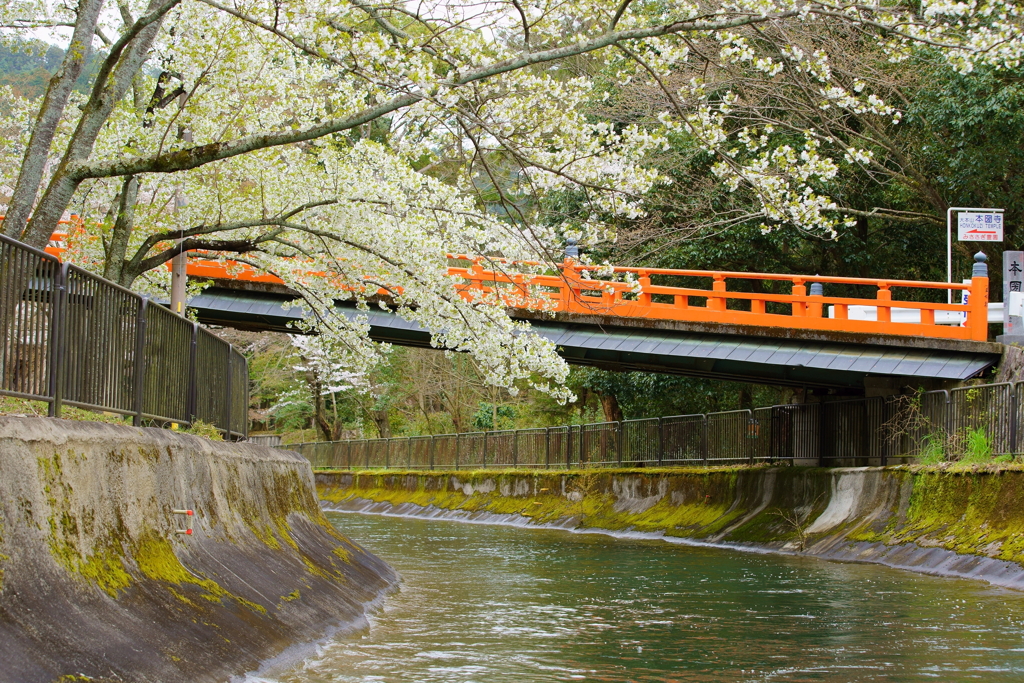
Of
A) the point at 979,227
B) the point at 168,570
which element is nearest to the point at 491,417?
the point at 979,227

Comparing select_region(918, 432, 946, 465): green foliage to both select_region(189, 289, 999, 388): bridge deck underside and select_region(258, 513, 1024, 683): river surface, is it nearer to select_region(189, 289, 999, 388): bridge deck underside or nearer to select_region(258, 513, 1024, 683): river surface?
select_region(258, 513, 1024, 683): river surface

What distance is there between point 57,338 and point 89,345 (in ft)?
2.27

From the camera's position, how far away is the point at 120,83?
12.8 meters

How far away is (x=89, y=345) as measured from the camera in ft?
24.0

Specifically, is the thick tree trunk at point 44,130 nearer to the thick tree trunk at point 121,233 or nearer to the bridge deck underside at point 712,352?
the thick tree trunk at point 121,233

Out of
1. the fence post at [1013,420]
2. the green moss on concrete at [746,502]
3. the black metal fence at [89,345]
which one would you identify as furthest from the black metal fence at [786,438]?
the black metal fence at [89,345]

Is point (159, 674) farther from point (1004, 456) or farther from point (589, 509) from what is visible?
point (589, 509)

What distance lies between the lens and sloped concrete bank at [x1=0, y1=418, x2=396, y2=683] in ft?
15.5

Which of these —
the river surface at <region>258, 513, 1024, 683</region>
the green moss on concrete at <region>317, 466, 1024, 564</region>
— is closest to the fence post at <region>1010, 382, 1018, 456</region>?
the green moss on concrete at <region>317, 466, 1024, 564</region>

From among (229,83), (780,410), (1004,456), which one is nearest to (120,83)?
(229,83)

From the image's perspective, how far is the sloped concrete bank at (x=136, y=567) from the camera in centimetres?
471

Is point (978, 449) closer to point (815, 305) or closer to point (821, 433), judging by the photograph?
point (821, 433)

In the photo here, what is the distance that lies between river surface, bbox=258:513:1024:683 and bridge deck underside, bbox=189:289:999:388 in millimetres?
6161

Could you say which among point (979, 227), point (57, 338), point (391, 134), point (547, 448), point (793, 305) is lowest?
point (547, 448)
